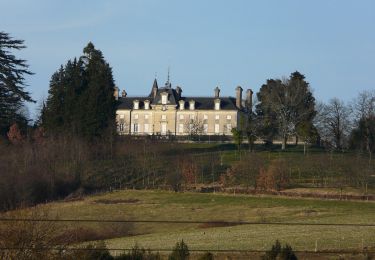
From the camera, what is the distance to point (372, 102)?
8525cm

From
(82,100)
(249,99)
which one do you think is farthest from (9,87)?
(249,99)

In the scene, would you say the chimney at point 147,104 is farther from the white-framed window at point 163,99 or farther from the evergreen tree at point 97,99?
the evergreen tree at point 97,99

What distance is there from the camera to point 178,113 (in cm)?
9812

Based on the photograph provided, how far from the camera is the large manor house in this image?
96562mm

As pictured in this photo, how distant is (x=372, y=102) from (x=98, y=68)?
28530 millimetres

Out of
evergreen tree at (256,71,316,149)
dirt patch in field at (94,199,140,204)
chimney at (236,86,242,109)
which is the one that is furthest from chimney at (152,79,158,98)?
dirt patch in field at (94,199,140,204)

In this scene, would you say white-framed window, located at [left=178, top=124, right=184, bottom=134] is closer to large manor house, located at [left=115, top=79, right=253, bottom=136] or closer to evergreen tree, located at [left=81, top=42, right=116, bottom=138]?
large manor house, located at [left=115, top=79, right=253, bottom=136]

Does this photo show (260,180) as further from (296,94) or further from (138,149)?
(296,94)

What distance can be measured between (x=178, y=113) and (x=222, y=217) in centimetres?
5218

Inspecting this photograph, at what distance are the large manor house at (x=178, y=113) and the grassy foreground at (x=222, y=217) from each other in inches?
1588

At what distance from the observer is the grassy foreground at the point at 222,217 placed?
1318 inches

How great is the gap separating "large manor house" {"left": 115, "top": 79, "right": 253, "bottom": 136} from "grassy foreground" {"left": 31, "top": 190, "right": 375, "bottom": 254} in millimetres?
40347

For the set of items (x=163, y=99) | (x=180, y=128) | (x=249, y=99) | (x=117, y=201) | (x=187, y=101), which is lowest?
(x=117, y=201)

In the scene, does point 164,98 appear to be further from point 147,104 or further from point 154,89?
point 154,89
